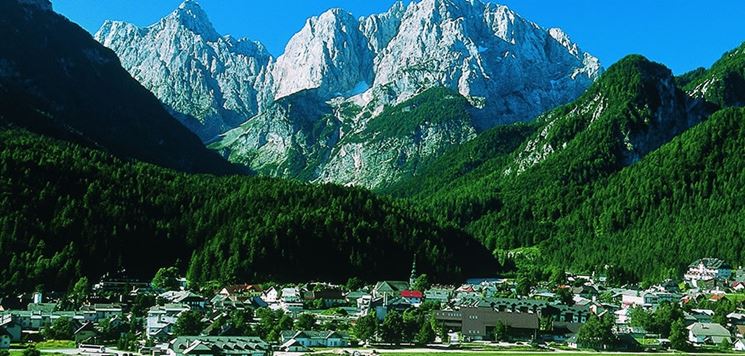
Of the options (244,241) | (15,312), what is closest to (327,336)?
(15,312)

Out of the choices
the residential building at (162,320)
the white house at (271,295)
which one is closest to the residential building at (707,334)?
the white house at (271,295)

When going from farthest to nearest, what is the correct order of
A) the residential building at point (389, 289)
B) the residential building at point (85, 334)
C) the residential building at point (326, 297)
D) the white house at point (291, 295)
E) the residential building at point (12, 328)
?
1. the residential building at point (389, 289)
2. the residential building at point (326, 297)
3. the white house at point (291, 295)
4. the residential building at point (12, 328)
5. the residential building at point (85, 334)

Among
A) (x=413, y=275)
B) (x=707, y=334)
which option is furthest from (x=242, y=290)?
(x=707, y=334)

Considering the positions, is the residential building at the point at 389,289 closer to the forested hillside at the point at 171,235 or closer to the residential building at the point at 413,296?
the residential building at the point at 413,296

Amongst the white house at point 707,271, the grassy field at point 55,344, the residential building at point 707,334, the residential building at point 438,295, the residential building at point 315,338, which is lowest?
the grassy field at point 55,344

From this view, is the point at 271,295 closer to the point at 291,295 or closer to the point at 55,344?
A: the point at 291,295

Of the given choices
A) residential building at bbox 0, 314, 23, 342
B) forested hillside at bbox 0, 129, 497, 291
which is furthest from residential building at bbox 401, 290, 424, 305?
residential building at bbox 0, 314, 23, 342

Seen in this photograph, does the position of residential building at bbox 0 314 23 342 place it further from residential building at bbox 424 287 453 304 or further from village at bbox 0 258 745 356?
residential building at bbox 424 287 453 304
